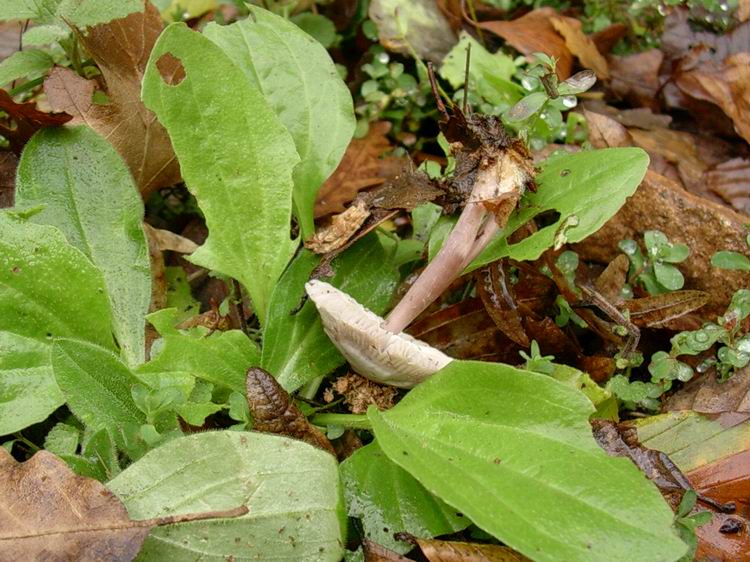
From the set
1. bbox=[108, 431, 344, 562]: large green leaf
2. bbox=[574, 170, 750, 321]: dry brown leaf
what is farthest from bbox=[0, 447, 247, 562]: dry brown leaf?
bbox=[574, 170, 750, 321]: dry brown leaf

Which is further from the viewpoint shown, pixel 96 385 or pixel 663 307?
pixel 663 307

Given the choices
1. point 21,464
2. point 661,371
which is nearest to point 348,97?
point 661,371

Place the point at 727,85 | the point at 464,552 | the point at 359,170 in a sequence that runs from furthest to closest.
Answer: the point at 727,85 < the point at 359,170 < the point at 464,552

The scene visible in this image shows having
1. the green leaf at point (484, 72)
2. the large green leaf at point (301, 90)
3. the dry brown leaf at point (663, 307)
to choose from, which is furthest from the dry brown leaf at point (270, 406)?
the green leaf at point (484, 72)

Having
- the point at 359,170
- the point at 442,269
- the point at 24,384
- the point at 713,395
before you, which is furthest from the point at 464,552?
the point at 359,170

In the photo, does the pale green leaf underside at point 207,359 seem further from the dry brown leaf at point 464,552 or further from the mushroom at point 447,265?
the dry brown leaf at point 464,552

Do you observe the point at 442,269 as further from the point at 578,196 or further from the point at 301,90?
the point at 301,90
